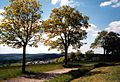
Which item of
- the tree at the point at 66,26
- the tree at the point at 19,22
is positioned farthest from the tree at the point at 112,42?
the tree at the point at 19,22

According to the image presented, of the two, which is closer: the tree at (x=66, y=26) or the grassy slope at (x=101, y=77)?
the grassy slope at (x=101, y=77)

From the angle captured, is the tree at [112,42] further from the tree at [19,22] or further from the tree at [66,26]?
the tree at [19,22]

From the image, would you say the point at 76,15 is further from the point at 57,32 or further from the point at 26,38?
the point at 26,38

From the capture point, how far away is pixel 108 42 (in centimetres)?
14325

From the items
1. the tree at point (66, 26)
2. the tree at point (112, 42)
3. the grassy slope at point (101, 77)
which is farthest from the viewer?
the tree at point (112, 42)

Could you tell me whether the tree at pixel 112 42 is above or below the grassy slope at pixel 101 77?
above

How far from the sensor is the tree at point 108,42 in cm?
14300

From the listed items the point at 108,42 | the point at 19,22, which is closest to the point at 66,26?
the point at 19,22

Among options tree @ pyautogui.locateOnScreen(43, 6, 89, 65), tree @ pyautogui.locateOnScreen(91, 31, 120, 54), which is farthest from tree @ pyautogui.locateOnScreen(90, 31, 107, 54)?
tree @ pyautogui.locateOnScreen(43, 6, 89, 65)

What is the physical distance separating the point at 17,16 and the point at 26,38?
4043 mm

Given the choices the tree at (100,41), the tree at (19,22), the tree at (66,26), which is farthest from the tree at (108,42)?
the tree at (19,22)

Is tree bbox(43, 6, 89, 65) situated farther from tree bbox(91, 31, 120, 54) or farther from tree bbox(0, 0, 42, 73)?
tree bbox(91, 31, 120, 54)

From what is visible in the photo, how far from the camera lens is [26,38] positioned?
4725cm

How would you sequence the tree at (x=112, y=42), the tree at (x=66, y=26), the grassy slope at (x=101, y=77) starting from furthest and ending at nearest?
the tree at (x=112, y=42), the tree at (x=66, y=26), the grassy slope at (x=101, y=77)
